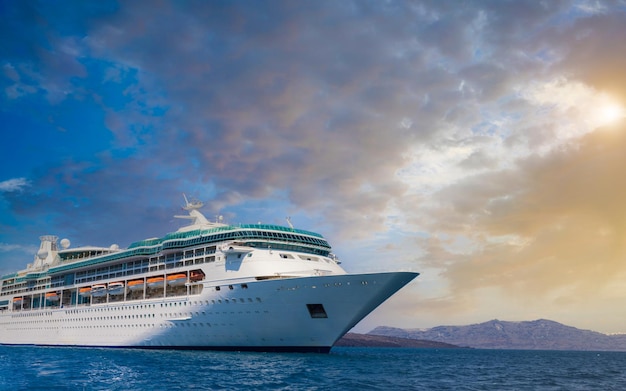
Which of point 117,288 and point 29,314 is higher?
point 117,288

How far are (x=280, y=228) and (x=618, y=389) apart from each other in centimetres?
3136

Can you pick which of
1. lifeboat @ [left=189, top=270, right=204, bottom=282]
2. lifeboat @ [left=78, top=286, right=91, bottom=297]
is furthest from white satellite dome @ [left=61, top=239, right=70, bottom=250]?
lifeboat @ [left=189, top=270, right=204, bottom=282]

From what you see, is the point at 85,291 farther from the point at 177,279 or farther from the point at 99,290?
the point at 177,279

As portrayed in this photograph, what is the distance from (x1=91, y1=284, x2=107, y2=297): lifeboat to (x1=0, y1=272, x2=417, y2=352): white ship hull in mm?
8206

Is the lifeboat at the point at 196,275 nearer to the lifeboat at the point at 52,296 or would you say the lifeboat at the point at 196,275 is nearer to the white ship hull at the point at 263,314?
the white ship hull at the point at 263,314

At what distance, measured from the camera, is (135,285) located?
5809 centimetres

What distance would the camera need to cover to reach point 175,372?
3148 centimetres

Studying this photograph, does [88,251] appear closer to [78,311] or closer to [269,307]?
[78,311]

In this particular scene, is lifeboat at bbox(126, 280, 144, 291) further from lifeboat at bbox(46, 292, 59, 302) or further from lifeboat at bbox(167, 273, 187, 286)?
lifeboat at bbox(46, 292, 59, 302)

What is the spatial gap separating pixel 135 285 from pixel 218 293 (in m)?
17.3

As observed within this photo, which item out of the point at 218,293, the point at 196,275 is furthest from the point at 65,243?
the point at 218,293

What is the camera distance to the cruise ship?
41719mm

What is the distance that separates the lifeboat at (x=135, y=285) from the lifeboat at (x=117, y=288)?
4.28 feet

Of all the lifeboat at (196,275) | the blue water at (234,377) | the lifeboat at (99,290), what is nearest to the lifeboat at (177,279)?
the lifeboat at (196,275)
